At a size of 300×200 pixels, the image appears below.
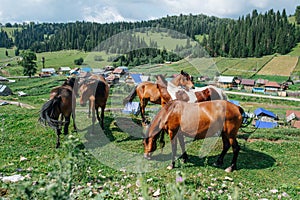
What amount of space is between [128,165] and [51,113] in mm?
3995

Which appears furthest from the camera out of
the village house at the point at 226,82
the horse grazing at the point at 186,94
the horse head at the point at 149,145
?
the village house at the point at 226,82

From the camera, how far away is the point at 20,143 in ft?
38.3

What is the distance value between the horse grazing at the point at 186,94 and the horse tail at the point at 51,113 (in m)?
5.72

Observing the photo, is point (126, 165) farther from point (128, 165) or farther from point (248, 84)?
point (248, 84)

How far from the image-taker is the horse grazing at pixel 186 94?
13.7 metres

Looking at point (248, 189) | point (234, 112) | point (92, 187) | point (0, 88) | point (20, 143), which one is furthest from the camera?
point (0, 88)

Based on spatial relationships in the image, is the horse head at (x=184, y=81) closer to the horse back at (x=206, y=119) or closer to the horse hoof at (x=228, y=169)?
the horse back at (x=206, y=119)

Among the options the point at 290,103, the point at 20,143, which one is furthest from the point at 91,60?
the point at 290,103

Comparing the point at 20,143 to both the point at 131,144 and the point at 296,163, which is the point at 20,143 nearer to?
the point at 131,144

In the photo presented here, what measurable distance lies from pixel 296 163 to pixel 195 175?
4923mm

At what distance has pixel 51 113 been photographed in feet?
35.8

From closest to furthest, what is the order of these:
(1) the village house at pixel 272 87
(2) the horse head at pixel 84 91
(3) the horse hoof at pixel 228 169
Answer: (3) the horse hoof at pixel 228 169 < (2) the horse head at pixel 84 91 < (1) the village house at pixel 272 87

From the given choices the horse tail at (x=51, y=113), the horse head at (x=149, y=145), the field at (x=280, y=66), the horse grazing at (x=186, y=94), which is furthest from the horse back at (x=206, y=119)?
the field at (x=280, y=66)

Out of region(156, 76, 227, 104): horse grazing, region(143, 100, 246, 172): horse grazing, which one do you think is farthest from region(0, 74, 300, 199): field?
region(156, 76, 227, 104): horse grazing
